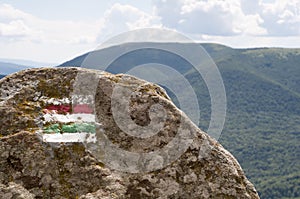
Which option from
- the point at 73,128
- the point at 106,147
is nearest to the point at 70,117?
the point at 73,128

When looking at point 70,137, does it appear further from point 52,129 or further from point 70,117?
point 70,117

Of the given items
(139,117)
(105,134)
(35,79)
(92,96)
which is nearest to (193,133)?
(139,117)

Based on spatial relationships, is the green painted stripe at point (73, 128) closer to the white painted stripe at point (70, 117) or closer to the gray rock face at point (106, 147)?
the gray rock face at point (106, 147)

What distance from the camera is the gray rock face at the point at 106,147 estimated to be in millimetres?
9242

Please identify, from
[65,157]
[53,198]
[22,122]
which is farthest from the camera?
Result: [22,122]

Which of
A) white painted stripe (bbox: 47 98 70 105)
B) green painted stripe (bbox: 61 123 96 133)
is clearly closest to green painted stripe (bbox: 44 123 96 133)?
green painted stripe (bbox: 61 123 96 133)

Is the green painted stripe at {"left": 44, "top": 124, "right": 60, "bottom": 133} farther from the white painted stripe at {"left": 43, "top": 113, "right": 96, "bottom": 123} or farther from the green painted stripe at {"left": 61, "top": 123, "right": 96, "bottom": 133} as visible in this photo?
the white painted stripe at {"left": 43, "top": 113, "right": 96, "bottom": 123}

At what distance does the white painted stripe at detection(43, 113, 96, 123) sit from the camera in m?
10.6

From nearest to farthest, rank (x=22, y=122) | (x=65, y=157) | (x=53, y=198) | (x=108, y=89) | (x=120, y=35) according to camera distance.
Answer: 1. (x=53, y=198)
2. (x=65, y=157)
3. (x=22, y=122)
4. (x=108, y=89)
5. (x=120, y=35)

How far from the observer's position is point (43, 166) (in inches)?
368

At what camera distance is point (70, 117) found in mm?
10805

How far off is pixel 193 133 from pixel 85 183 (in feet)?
9.94

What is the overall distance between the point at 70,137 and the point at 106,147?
95 cm

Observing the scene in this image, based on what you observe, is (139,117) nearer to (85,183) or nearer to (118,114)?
(118,114)
